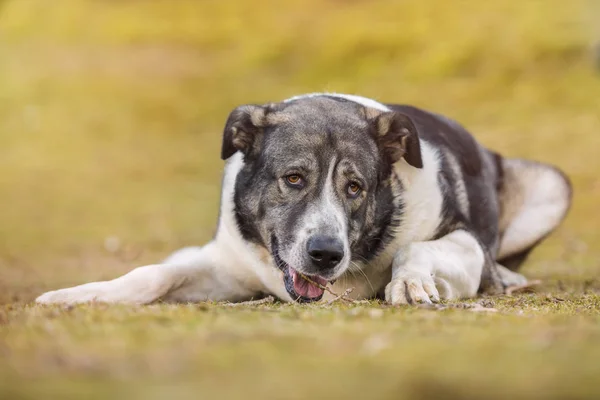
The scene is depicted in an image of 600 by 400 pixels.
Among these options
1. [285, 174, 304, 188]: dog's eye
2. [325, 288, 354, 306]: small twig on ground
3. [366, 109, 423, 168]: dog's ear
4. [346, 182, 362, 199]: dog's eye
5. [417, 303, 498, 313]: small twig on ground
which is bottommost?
[325, 288, 354, 306]: small twig on ground

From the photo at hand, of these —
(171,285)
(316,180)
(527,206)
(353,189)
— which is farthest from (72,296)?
(527,206)

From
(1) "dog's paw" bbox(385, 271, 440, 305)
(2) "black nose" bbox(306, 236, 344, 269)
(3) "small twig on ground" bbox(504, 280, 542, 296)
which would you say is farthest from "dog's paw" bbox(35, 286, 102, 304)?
(3) "small twig on ground" bbox(504, 280, 542, 296)

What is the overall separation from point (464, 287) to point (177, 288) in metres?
1.97

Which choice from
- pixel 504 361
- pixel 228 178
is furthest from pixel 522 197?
pixel 504 361

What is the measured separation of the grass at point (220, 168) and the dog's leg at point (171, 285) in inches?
32.4

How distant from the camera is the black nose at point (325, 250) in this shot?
560cm

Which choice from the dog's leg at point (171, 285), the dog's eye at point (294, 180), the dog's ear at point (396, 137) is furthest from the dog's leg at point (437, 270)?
the dog's leg at point (171, 285)

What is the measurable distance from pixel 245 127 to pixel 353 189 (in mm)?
899

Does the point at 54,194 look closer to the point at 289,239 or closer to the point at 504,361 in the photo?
the point at 289,239

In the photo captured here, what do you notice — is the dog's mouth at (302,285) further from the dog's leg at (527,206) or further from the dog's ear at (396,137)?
the dog's leg at (527,206)

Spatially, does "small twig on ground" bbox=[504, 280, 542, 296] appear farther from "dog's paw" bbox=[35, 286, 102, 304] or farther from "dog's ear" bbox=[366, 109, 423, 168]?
"dog's paw" bbox=[35, 286, 102, 304]

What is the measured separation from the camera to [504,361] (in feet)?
11.4

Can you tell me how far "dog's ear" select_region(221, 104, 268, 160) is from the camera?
6449 millimetres

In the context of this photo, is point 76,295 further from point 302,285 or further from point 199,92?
→ point 199,92
